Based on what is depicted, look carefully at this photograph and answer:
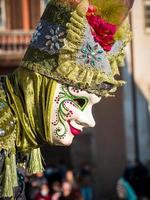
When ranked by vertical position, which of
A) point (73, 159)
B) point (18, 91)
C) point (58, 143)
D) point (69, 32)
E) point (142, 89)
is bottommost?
point (73, 159)

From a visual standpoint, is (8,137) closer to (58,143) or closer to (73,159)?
(58,143)

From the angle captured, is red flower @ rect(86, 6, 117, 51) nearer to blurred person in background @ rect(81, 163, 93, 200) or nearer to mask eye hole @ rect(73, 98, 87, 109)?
mask eye hole @ rect(73, 98, 87, 109)

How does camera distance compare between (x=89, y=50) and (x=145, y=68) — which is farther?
(x=145, y=68)

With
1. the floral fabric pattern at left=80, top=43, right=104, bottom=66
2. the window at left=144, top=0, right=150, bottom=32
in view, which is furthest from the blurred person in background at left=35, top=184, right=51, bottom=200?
the window at left=144, top=0, right=150, bottom=32

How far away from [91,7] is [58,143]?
492 millimetres

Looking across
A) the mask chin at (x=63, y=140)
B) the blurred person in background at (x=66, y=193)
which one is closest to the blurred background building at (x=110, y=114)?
the blurred person in background at (x=66, y=193)

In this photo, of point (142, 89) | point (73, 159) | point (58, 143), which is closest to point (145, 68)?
point (142, 89)

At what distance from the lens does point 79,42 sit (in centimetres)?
263

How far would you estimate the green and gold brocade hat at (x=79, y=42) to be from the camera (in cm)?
261

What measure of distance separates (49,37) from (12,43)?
41.8ft

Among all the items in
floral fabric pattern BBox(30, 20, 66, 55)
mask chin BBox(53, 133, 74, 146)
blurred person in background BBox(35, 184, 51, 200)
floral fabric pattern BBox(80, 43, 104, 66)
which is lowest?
blurred person in background BBox(35, 184, 51, 200)

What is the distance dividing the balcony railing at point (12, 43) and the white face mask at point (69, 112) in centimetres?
1247

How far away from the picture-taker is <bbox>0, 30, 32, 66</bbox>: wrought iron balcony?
1517 cm

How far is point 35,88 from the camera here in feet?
8.65
